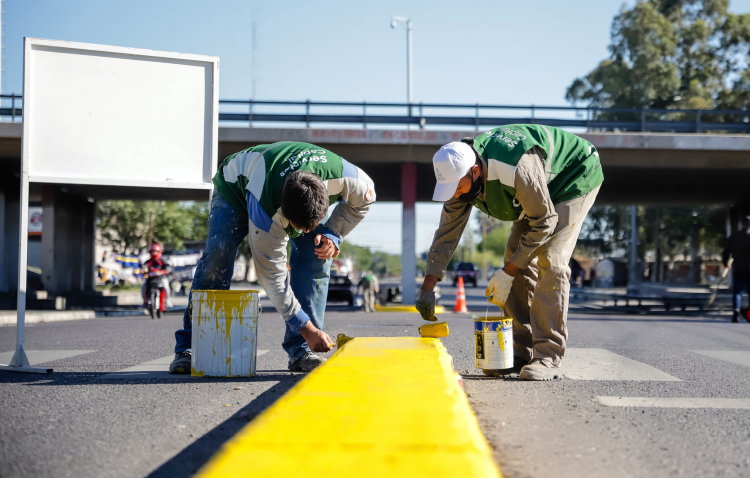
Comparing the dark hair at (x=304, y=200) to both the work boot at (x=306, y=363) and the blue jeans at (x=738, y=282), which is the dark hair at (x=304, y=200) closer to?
the work boot at (x=306, y=363)

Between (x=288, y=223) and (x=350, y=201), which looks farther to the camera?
(x=350, y=201)

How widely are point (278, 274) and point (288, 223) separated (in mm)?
331

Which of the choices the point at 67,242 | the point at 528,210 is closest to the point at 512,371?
the point at 528,210

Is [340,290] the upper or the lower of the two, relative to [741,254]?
lower

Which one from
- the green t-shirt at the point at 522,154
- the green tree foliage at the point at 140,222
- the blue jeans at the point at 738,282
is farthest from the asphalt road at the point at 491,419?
the green tree foliage at the point at 140,222

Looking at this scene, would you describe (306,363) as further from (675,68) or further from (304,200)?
(675,68)

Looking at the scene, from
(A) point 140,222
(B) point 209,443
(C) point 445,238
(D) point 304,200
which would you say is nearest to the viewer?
(B) point 209,443

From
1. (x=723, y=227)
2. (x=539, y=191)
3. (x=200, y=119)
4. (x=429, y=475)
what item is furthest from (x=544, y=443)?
(x=723, y=227)

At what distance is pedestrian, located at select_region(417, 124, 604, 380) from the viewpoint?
3.89 m

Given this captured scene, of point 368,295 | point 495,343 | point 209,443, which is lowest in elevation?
point 368,295

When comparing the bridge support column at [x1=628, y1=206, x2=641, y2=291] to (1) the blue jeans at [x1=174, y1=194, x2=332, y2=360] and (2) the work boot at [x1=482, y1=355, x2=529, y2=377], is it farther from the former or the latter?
(1) the blue jeans at [x1=174, y1=194, x2=332, y2=360]

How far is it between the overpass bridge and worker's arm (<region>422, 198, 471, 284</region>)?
12.9 meters

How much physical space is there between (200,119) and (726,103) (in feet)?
136

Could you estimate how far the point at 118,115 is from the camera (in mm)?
5266
